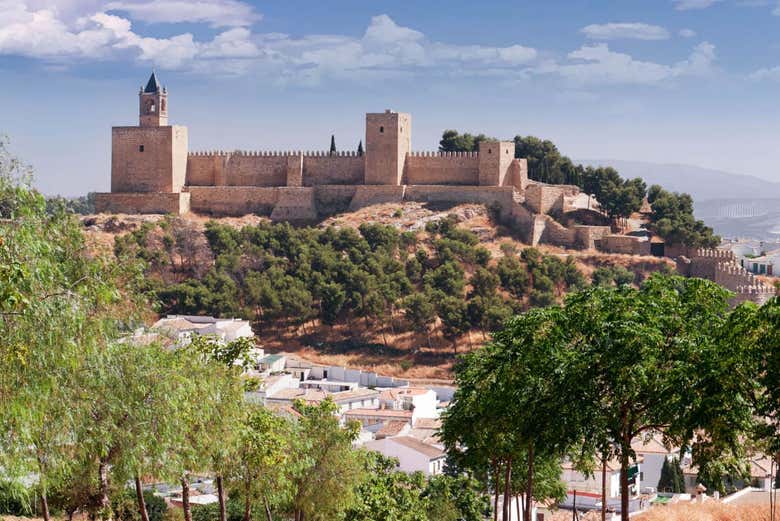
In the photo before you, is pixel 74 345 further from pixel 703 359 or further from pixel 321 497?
pixel 321 497

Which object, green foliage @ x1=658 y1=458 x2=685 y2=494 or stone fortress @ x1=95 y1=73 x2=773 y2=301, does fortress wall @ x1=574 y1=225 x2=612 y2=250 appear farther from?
green foliage @ x1=658 y1=458 x2=685 y2=494

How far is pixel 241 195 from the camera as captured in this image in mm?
48062

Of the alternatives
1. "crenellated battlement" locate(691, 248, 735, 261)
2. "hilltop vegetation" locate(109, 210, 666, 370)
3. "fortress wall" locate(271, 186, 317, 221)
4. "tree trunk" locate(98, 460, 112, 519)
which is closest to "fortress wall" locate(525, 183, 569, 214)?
"hilltop vegetation" locate(109, 210, 666, 370)

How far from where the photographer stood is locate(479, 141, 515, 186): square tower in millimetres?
45281

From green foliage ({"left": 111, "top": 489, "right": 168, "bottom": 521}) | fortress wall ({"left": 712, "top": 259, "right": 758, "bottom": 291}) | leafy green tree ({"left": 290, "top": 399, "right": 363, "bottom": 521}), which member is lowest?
green foliage ({"left": 111, "top": 489, "right": 168, "bottom": 521})

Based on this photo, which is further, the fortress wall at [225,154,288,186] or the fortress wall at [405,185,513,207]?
the fortress wall at [225,154,288,186]

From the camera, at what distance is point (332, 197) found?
47469mm

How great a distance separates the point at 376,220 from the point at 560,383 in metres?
32.3

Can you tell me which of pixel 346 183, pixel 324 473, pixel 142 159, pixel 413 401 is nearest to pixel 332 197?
pixel 346 183

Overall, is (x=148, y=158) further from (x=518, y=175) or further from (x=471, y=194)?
A: (x=518, y=175)

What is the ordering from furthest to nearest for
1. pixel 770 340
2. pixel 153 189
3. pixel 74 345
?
pixel 153 189, pixel 770 340, pixel 74 345

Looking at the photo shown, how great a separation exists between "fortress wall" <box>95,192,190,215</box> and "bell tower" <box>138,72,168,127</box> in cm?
348

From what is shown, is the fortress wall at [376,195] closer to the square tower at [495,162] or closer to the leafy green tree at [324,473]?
the square tower at [495,162]

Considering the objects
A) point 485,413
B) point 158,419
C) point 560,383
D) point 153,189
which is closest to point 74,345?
point 158,419
